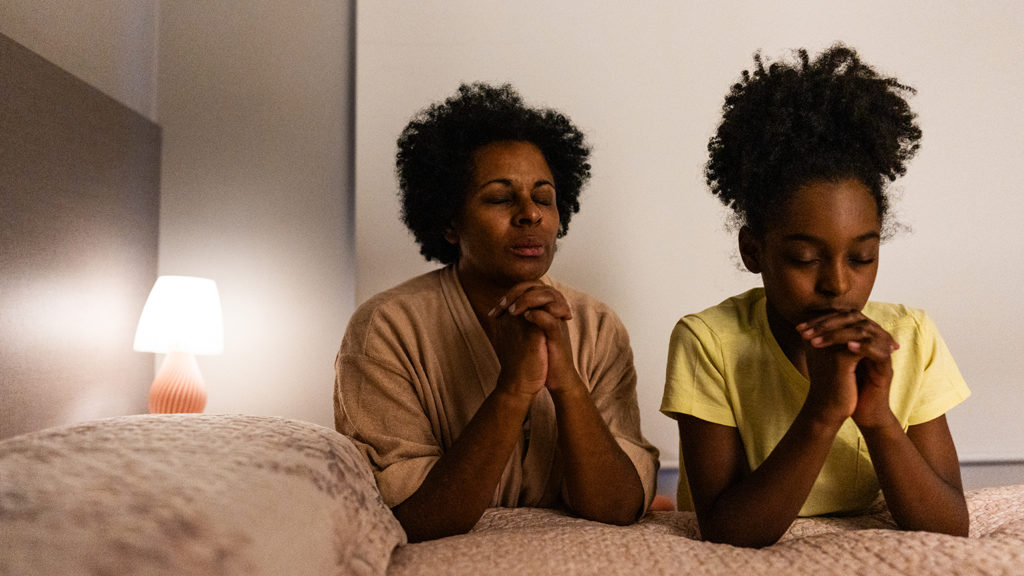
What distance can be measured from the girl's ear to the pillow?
0.76 metres

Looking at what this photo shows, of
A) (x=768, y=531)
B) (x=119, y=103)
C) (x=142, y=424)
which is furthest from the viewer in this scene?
(x=119, y=103)

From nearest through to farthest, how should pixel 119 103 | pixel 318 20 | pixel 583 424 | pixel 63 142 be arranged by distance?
1. pixel 583 424
2. pixel 63 142
3. pixel 119 103
4. pixel 318 20

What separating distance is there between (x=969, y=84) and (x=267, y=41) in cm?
221

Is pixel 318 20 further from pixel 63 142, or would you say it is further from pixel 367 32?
pixel 63 142

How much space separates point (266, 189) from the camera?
257 centimetres

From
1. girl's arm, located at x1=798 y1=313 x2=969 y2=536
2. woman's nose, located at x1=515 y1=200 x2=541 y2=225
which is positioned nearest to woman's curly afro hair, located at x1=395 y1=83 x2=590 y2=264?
woman's nose, located at x1=515 y1=200 x2=541 y2=225

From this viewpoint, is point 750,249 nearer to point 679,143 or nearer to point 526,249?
point 526,249

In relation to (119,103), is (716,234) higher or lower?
lower

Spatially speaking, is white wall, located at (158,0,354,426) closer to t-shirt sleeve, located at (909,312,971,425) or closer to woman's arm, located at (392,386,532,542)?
woman's arm, located at (392,386,532,542)

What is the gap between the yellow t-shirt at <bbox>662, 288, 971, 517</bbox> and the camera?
1243 millimetres

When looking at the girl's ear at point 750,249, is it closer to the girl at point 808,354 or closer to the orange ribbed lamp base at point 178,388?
the girl at point 808,354

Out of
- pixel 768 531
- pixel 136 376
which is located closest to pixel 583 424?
pixel 768 531

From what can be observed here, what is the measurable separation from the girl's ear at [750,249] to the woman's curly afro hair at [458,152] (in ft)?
1.54

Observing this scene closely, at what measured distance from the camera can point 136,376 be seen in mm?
2523
